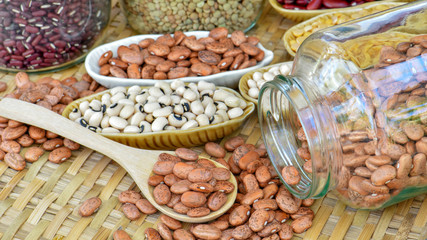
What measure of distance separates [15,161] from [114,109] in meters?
0.21

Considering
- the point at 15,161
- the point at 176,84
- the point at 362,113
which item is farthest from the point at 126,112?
the point at 362,113

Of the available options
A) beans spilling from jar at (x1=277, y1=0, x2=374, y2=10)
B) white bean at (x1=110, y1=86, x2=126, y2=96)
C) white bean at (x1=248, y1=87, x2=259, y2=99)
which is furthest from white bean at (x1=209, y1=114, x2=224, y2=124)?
beans spilling from jar at (x1=277, y1=0, x2=374, y2=10)

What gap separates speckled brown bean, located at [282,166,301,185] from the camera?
93 centimetres

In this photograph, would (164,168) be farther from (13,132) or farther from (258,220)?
(13,132)

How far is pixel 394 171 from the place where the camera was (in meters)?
0.84

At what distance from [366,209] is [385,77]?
9.4 inches

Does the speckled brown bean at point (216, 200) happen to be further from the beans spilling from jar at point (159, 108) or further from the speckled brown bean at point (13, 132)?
the speckled brown bean at point (13, 132)

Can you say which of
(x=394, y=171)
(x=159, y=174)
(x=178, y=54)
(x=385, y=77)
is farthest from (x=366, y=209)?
(x=178, y=54)

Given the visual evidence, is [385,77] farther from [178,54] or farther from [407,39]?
[178,54]

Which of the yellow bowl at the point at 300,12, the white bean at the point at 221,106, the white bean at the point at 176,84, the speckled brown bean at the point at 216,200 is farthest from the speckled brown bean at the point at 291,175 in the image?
the yellow bowl at the point at 300,12

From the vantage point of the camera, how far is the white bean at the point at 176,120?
1.06 meters

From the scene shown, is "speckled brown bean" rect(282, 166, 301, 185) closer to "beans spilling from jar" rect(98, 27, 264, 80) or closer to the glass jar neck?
the glass jar neck

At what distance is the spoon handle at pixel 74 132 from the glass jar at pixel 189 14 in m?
0.36

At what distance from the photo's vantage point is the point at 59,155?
107cm
